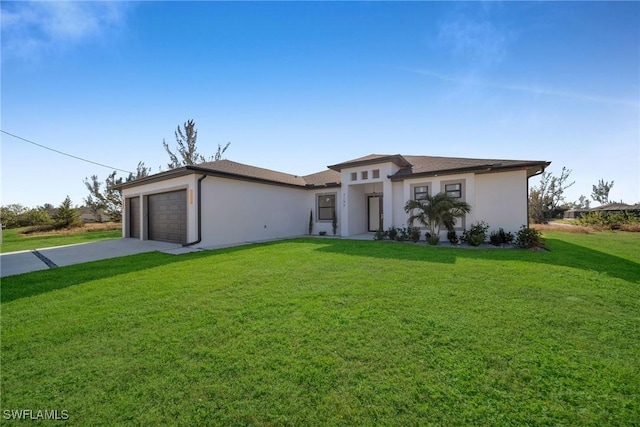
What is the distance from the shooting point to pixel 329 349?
9.78 ft

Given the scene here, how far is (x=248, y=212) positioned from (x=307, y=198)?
194 inches

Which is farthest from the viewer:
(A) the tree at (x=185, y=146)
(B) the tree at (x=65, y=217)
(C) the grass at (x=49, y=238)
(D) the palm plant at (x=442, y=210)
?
(A) the tree at (x=185, y=146)

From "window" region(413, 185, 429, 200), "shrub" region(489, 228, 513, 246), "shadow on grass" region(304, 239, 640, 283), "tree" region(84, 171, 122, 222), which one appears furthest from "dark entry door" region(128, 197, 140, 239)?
"tree" region(84, 171, 122, 222)

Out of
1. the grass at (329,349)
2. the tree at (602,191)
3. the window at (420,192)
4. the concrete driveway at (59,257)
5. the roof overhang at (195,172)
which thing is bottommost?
the grass at (329,349)

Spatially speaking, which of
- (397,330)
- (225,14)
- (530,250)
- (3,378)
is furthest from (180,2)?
(530,250)

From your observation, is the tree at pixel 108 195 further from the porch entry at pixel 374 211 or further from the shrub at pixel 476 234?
the shrub at pixel 476 234

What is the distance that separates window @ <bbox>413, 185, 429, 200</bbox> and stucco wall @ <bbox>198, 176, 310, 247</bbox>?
7.02m

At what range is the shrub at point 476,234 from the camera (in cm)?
1048

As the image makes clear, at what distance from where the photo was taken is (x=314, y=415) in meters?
2.07

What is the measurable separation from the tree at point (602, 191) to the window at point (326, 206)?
66688mm

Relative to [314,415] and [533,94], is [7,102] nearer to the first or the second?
[314,415]

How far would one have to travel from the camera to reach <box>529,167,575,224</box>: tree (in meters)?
25.8

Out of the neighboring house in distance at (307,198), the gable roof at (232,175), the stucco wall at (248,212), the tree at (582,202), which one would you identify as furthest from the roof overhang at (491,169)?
the tree at (582,202)

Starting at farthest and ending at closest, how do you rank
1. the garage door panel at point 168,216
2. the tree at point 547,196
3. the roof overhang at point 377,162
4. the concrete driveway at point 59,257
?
1. the tree at point 547,196
2. the roof overhang at point 377,162
3. the garage door panel at point 168,216
4. the concrete driveway at point 59,257
